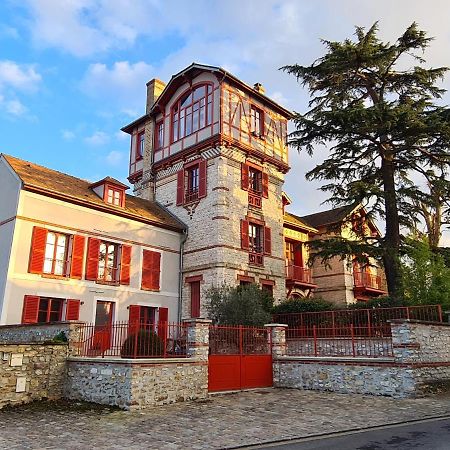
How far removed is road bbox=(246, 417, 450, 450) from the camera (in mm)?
6961

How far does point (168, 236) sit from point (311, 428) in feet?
46.5

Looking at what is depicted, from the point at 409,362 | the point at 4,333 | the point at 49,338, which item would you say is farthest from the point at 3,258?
the point at 409,362

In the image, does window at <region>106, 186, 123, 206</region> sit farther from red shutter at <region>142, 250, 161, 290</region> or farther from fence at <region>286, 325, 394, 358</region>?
fence at <region>286, 325, 394, 358</region>

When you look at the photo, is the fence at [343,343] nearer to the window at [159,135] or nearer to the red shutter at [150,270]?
the red shutter at [150,270]

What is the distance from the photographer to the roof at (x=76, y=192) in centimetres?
1717

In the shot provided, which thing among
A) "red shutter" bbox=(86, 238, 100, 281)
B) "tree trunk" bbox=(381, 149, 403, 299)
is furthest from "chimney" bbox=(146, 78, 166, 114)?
"tree trunk" bbox=(381, 149, 403, 299)

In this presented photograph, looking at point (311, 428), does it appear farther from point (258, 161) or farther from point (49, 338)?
point (258, 161)

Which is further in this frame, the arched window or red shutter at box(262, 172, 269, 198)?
red shutter at box(262, 172, 269, 198)

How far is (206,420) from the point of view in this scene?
9.39m

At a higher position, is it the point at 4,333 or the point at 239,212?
the point at 239,212

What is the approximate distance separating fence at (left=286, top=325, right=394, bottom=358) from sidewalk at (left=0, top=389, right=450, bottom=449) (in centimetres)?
160

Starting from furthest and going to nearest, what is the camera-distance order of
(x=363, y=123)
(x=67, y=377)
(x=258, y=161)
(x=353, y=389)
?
(x=258, y=161)
(x=363, y=123)
(x=353, y=389)
(x=67, y=377)

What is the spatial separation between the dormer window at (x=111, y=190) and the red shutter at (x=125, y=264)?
2.08 m

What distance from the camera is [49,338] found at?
43.1 feet
